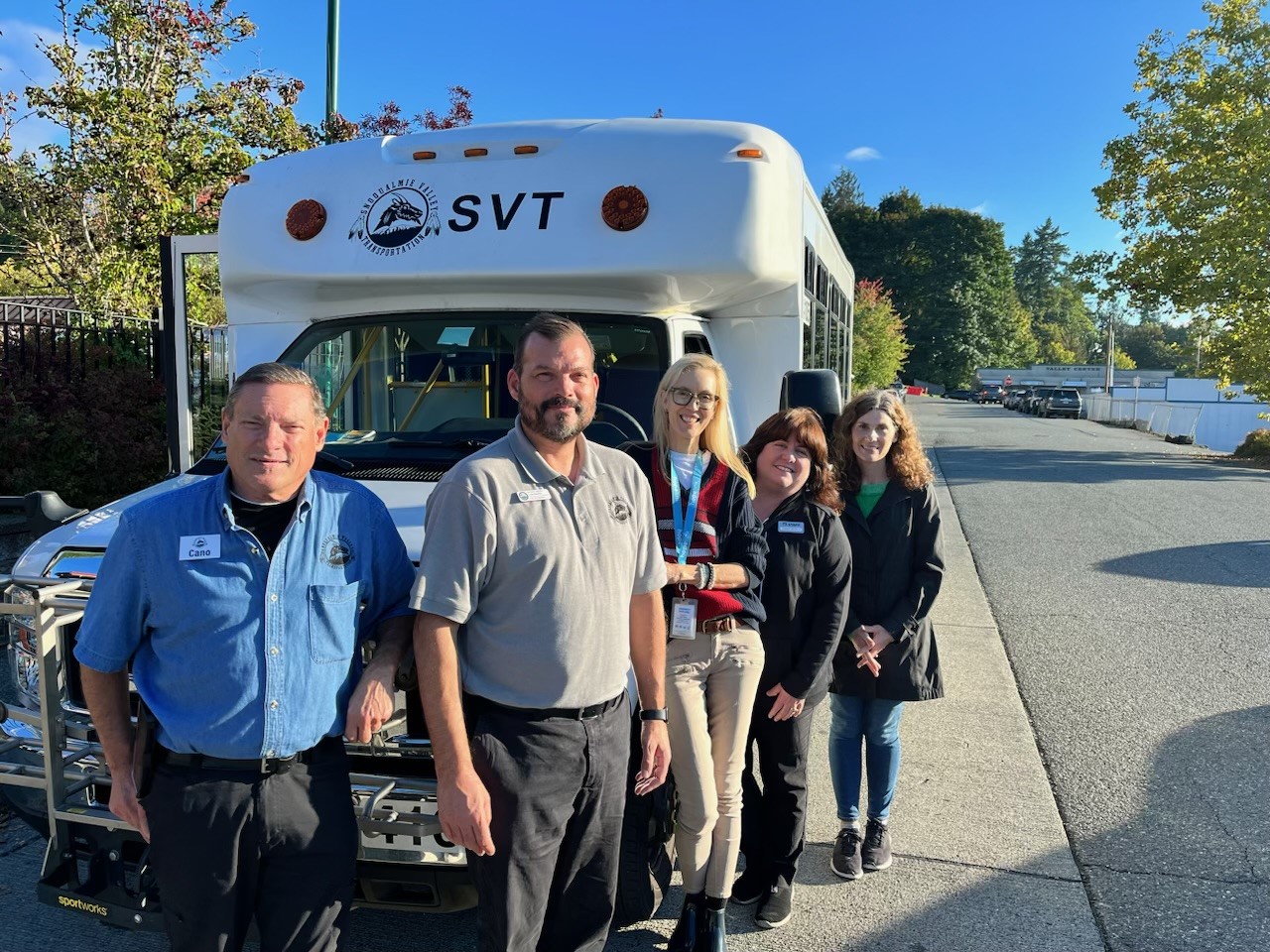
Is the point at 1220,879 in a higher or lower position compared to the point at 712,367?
lower

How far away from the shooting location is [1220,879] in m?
3.61

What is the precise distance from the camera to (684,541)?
9.69 ft

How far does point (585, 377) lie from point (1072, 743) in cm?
385

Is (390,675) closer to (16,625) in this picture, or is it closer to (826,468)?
(16,625)

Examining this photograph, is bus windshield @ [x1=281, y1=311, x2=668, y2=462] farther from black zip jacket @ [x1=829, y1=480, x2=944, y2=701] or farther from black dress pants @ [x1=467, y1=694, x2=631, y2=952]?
black dress pants @ [x1=467, y1=694, x2=631, y2=952]

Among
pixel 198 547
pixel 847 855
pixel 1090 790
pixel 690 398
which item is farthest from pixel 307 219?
pixel 1090 790

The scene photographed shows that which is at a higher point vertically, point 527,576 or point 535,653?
point 527,576

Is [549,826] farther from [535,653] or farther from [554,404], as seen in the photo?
[554,404]

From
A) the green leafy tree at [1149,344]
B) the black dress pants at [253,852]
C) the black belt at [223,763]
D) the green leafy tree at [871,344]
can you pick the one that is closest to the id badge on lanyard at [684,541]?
the black dress pants at [253,852]

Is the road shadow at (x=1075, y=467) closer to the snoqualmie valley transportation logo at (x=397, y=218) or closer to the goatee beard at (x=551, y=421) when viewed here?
the snoqualmie valley transportation logo at (x=397, y=218)

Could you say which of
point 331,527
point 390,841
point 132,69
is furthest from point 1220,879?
point 132,69

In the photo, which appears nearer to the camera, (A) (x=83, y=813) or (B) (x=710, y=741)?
(A) (x=83, y=813)

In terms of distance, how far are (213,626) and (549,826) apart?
0.93 m

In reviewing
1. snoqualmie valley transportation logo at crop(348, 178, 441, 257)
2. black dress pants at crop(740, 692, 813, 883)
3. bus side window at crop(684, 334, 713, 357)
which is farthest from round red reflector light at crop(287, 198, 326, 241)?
black dress pants at crop(740, 692, 813, 883)
